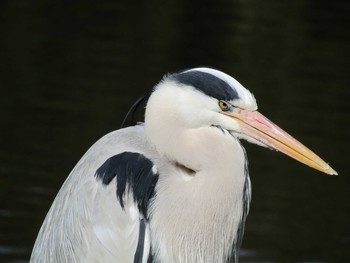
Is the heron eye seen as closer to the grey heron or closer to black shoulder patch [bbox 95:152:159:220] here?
the grey heron

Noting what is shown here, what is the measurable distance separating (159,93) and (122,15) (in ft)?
39.1

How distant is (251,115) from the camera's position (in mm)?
4961

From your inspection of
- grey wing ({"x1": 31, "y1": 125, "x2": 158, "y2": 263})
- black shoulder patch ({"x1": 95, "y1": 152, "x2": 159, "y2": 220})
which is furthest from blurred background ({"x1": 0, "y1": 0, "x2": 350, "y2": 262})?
black shoulder patch ({"x1": 95, "y1": 152, "x2": 159, "y2": 220})

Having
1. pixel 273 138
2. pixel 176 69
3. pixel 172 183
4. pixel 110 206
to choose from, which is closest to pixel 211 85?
pixel 273 138

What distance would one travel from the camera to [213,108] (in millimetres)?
4883

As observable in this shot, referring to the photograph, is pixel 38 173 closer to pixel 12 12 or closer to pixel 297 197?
pixel 297 197

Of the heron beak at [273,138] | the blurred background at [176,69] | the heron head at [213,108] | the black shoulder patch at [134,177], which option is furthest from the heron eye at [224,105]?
the blurred background at [176,69]

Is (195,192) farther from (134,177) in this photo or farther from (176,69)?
(176,69)

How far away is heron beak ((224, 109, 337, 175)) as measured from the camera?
4.96m

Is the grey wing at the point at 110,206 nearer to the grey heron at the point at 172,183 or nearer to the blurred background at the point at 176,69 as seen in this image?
the grey heron at the point at 172,183

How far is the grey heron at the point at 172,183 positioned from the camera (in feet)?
16.2

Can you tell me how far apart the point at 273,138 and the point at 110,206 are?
2.80ft

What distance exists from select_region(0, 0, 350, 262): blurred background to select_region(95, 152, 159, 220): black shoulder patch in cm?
304

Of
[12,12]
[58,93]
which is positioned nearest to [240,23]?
[12,12]
